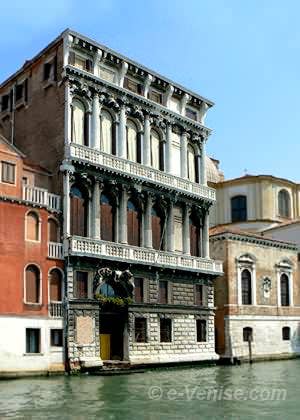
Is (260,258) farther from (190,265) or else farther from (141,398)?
(141,398)

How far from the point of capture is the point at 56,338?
26.8 m

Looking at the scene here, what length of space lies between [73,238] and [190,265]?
762cm

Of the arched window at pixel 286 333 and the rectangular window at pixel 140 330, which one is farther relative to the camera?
the arched window at pixel 286 333

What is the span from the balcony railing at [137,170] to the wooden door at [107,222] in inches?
68.9

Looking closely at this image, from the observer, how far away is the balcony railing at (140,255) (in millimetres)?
27891

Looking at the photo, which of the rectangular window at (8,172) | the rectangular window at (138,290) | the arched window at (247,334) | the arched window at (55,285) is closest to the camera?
the rectangular window at (8,172)

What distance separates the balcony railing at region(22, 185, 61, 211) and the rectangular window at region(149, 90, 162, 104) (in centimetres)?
836

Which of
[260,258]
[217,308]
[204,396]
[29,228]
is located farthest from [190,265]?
[204,396]

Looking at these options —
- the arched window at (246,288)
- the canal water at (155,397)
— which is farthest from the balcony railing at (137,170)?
the canal water at (155,397)

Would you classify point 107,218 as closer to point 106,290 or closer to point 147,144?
point 106,290

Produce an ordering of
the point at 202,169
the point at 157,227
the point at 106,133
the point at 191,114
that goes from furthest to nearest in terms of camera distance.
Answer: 1. the point at 191,114
2. the point at 202,169
3. the point at 157,227
4. the point at 106,133

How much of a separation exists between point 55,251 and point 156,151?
28.2ft


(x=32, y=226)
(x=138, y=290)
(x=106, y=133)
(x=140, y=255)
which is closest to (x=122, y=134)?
(x=106, y=133)

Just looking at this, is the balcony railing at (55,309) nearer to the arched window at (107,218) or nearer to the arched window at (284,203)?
the arched window at (107,218)
